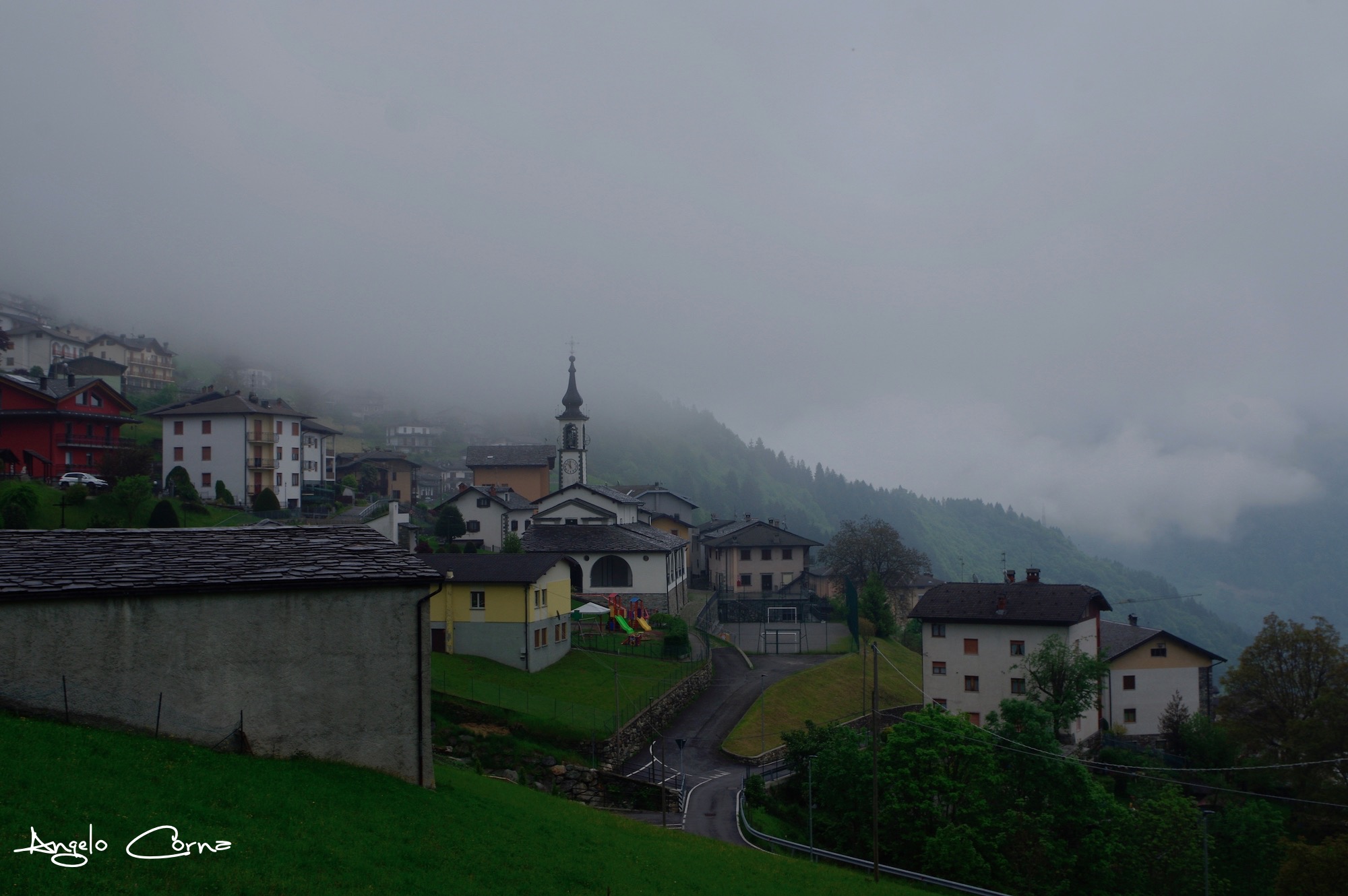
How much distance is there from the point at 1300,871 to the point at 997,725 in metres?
11.7

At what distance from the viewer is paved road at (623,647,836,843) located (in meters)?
31.8

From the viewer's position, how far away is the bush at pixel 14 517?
128 feet

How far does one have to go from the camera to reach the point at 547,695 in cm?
3888

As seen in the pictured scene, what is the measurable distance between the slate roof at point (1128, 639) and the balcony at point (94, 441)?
65.6 m

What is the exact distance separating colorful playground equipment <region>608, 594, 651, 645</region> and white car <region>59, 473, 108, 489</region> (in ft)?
103

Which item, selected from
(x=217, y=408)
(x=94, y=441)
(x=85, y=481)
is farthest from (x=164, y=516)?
(x=94, y=441)

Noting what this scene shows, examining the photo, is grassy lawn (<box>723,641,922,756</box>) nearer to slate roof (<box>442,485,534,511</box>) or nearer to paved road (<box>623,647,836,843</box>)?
paved road (<box>623,647,836,843</box>)

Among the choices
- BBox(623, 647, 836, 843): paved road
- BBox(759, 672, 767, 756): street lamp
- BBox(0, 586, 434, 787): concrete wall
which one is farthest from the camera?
BBox(759, 672, 767, 756): street lamp

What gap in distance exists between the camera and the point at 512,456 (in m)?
104

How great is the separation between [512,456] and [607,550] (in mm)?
41766

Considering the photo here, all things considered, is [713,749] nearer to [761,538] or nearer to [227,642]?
[227,642]

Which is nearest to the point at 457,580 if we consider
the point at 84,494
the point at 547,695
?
the point at 547,695

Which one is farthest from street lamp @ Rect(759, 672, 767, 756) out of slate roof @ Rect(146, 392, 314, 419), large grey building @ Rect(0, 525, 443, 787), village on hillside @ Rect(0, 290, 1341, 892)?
slate roof @ Rect(146, 392, 314, 419)
